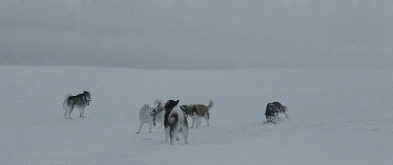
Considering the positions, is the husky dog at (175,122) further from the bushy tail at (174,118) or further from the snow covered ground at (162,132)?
the snow covered ground at (162,132)

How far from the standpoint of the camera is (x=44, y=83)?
111ft

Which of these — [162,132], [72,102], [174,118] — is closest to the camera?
[174,118]

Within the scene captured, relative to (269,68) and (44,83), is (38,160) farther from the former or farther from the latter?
(269,68)

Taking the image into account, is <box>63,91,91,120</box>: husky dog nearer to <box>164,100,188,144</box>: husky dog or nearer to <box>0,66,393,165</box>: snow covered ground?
<box>0,66,393,165</box>: snow covered ground

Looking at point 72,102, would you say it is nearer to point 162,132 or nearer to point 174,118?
point 162,132

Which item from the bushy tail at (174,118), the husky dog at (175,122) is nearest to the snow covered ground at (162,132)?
the husky dog at (175,122)

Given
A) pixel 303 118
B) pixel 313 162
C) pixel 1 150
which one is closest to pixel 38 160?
pixel 1 150

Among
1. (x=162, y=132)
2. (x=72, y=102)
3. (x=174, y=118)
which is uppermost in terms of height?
(x=72, y=102)

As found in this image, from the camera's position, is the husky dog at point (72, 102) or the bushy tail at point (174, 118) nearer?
the bushy tail at point (174, 118)

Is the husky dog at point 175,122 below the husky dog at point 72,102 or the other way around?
below

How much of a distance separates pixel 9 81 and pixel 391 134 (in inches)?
1139

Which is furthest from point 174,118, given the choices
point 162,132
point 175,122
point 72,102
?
point 72,102

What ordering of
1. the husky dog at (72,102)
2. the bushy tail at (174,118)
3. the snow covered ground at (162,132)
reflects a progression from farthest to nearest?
the husky dog at (72,102), the bushy tail at (174,118), the snow covered ground at (162,132)

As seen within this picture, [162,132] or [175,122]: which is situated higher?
[175,122]
